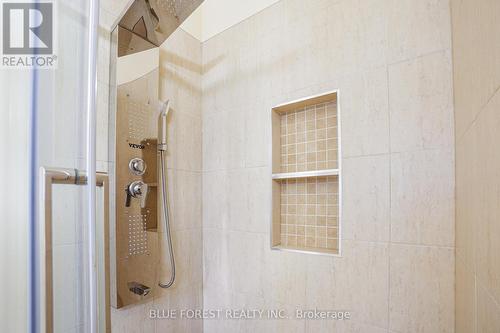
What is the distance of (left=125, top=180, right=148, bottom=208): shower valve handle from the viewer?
121cm

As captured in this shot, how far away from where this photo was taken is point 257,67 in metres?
1.47

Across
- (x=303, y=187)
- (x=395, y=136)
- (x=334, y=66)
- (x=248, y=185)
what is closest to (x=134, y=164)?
(x=248, y=185)

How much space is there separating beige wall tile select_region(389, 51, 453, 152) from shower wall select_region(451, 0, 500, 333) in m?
0.25

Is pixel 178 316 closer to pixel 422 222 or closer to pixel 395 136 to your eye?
pixel 422 222

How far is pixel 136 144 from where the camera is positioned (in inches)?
49.4

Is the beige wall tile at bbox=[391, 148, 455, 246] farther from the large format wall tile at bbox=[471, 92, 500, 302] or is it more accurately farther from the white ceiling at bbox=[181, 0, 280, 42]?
the white ceiling at bbox=[181, 0, 280, 42]

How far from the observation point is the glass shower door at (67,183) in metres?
0.43

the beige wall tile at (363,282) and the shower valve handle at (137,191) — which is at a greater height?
the shower valve handle at (137,191)

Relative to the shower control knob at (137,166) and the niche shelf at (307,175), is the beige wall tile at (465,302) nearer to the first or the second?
the niche shelf at (307,175)

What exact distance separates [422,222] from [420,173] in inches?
6.8

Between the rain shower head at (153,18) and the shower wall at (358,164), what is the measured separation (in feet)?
1.48

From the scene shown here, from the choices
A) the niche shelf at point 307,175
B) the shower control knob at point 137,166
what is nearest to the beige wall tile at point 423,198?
the niche shelf at point 307,175

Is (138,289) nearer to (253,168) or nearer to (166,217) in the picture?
(166,217)
